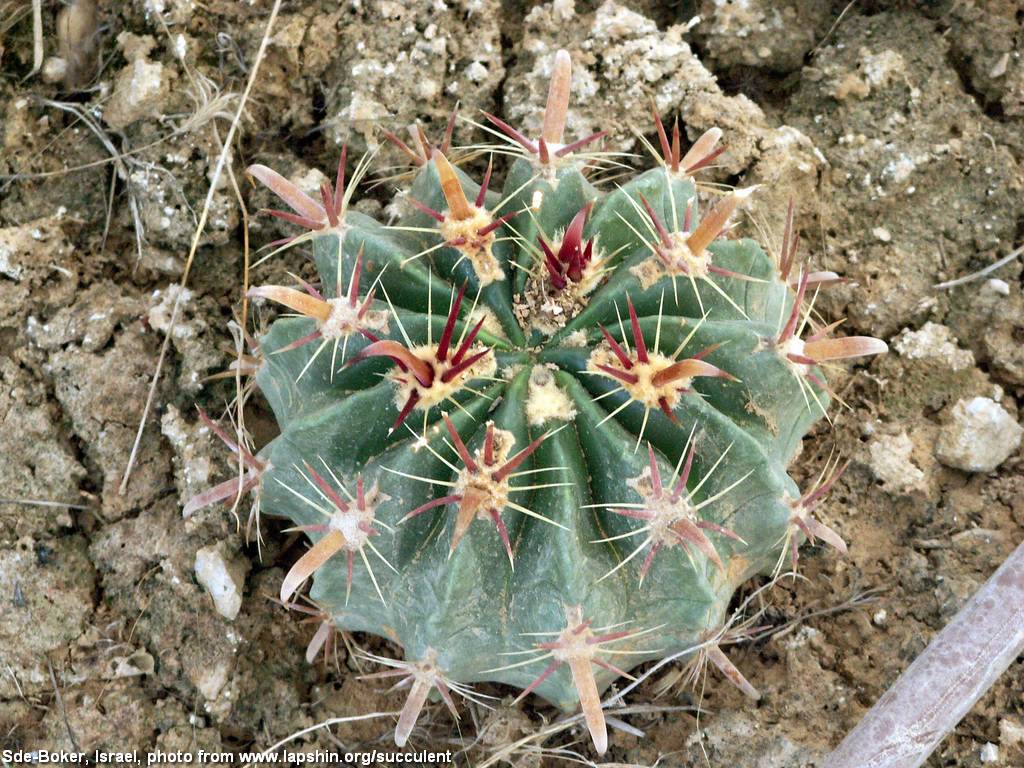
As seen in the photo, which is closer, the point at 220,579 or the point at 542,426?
the point at 542,426

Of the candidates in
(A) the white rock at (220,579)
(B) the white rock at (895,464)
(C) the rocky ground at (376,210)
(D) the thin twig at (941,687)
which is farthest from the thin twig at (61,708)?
(B) the white rock at (895,464)

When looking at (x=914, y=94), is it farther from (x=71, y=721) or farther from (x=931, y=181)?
(x=71, y=721)

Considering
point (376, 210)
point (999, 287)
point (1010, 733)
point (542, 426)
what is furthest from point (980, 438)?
point (376, 210)

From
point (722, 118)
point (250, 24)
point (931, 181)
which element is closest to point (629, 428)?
point (722, 118)

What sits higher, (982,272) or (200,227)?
(982,272)

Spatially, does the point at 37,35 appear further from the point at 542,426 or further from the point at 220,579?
the point at 542,426

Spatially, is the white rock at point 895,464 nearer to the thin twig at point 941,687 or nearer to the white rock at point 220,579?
the thin twig at point 941,687

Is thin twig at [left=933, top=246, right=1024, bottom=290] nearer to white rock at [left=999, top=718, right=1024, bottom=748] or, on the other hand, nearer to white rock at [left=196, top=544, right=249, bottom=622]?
white rock at [left=999, top=718, right=1024, bottom=748]
